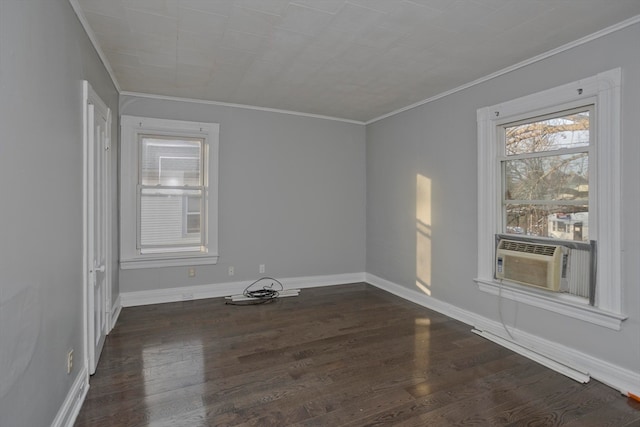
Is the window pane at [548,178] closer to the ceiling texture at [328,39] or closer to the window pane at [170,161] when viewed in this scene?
the ceiling texture at [328,39]

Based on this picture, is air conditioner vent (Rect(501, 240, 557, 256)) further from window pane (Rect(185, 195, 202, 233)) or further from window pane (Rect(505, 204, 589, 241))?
window pane (Rect(185, 195, 202, 233))

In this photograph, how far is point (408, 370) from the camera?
2.70 m

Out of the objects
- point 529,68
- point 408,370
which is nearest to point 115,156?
point 408,370

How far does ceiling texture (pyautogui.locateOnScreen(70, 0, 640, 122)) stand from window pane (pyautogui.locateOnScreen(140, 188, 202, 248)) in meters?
1.28

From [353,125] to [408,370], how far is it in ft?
12.5

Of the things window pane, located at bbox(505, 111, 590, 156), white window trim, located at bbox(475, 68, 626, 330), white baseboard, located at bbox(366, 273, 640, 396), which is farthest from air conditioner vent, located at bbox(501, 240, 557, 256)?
window pane, located at bbox(505, 111, 590, 156)

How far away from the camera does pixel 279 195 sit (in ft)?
16.2

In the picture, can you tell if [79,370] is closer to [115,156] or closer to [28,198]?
[28,198]

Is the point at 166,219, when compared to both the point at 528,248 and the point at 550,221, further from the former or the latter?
the point at 550,221

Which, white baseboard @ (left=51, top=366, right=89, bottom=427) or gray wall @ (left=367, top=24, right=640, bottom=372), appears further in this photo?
gray wall @ (left=367, top=24, right=640, bottom=372)

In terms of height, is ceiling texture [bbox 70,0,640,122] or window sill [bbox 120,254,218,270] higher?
ceiling texture [bbox 70,0,640,122]

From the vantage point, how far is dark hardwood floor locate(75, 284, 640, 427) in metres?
2.13

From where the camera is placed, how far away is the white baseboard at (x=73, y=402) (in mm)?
1888

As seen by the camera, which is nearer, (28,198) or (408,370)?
(28,198)
